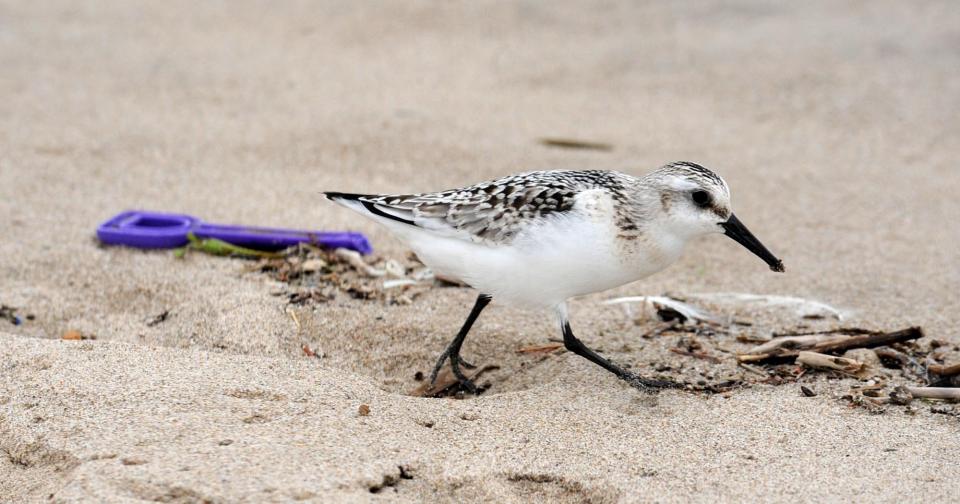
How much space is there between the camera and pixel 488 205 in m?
3.90

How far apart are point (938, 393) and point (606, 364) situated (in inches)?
47.1

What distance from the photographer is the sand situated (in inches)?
126

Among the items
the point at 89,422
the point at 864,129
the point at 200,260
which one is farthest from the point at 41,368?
the point at 864,129

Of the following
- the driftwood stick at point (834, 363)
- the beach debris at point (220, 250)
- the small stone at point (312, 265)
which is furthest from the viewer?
the beach debris at point (220, 250)

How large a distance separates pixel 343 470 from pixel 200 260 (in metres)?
2.21

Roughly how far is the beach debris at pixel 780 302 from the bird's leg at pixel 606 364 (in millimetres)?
951

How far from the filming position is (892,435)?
344 centimetres

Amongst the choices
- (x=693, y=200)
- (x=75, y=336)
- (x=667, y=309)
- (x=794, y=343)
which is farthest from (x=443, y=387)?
(x=75, y=336)

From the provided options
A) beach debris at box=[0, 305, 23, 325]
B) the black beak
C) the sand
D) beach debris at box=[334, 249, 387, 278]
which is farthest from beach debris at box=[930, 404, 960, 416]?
beach debris at box=[0, 305, 23, 325]

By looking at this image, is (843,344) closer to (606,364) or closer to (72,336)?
(606,364)

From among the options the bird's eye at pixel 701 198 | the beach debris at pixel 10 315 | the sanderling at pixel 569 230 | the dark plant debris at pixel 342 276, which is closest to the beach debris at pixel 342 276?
the dark plant debris at pixel 342 276

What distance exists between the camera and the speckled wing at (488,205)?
3809 millimetres

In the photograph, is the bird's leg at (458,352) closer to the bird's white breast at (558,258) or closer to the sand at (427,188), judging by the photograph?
the sand at (427,188)

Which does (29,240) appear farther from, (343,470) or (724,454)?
(724,454)
